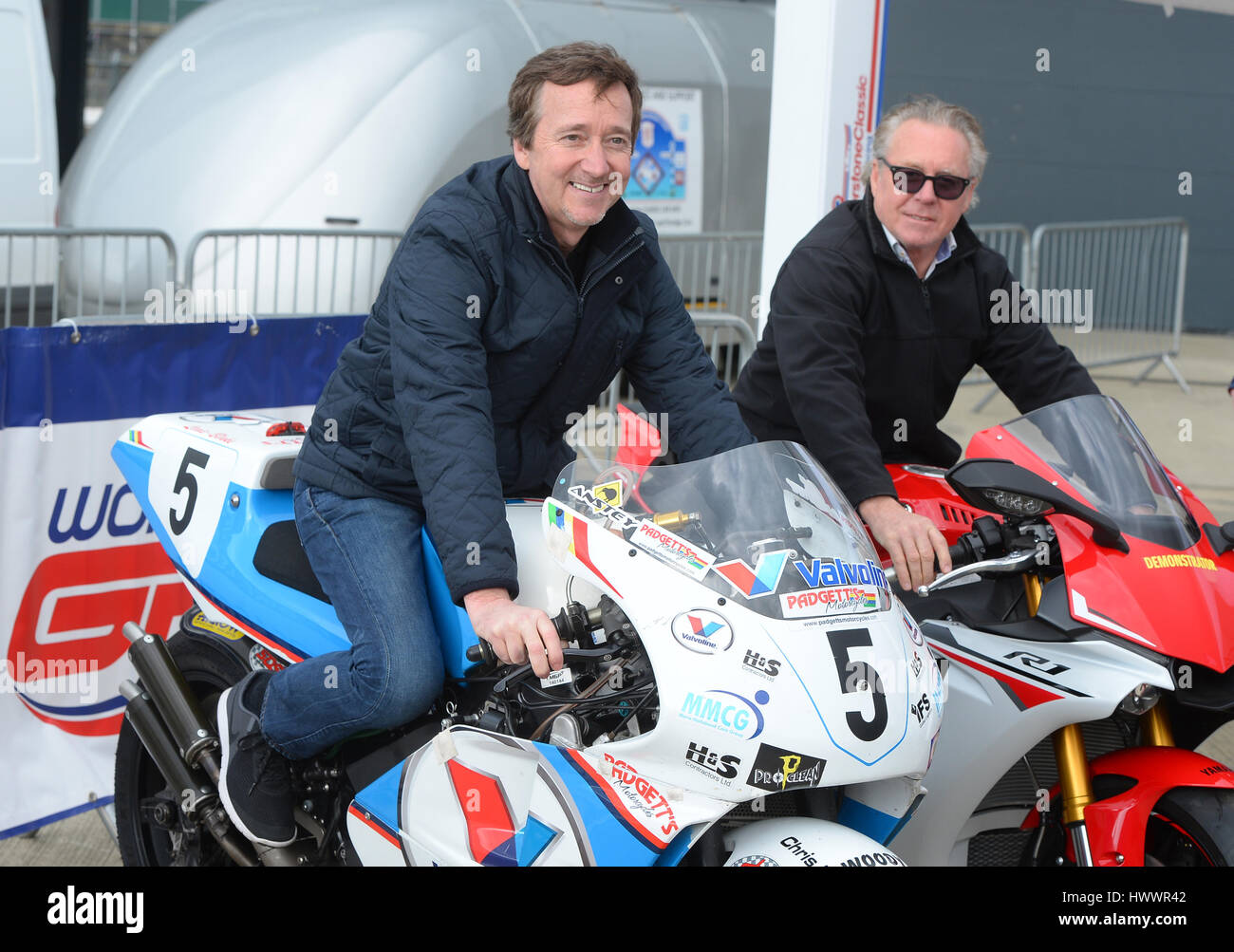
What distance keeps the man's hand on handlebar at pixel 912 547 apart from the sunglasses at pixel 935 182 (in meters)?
0.81

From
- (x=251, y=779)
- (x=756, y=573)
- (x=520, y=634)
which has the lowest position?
(x=251, y=779)

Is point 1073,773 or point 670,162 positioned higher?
point 670,162

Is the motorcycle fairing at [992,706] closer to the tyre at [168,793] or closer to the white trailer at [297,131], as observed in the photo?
the tyre at [168,793]

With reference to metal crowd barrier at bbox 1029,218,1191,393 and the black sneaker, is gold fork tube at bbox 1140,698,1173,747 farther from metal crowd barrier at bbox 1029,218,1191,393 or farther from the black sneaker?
metal crowd barrier at bbox 1029,218,1191,393

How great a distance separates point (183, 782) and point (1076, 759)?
1.90 meters

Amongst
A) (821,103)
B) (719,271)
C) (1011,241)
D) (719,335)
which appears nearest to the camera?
(821,103)

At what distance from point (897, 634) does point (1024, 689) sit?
46cm

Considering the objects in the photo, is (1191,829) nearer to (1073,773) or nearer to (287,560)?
(1073,773)

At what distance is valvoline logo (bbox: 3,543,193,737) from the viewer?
3984mm

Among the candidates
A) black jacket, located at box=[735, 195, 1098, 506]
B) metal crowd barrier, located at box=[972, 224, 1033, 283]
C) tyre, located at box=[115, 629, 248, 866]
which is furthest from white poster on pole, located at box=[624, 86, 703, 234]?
tyre, located at box=[115, 629, 248, 866]

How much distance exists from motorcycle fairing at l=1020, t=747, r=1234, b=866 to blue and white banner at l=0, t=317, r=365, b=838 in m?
2.80

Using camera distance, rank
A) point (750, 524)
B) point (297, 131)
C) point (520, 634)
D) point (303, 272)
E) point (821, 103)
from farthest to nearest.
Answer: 1. point (297, 131)
2. point (303, 272)
3. point (821, 103)
4. point (750, 524)
5. point (520, 634)

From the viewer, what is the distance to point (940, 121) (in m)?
3.21

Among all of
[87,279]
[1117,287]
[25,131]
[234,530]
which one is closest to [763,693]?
[234,530]
